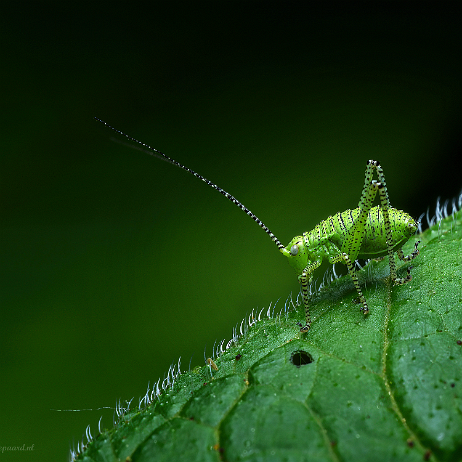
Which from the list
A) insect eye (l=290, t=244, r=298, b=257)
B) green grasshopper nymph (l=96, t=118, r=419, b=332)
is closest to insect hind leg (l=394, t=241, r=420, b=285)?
green grasshopper nymph (l=96, t=118, r=419, b=332)

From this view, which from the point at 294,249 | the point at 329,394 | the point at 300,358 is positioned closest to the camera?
the point at 329,394

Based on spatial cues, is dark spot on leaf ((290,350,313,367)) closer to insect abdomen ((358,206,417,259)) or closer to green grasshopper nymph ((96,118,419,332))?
green grasshopper nymph ((96,118,419,332))

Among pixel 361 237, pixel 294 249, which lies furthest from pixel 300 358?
pixel 361 237

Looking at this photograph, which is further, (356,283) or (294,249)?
(294,249)

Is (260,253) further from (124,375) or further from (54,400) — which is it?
(54,400)

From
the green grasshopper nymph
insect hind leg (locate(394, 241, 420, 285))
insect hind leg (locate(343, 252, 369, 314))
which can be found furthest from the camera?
the green grasshopper nymph

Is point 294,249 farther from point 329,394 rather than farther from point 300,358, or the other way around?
point 329,394

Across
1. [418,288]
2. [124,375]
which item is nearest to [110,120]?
[124,375]
